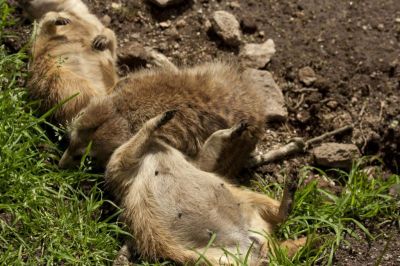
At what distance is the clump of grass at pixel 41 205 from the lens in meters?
4.20

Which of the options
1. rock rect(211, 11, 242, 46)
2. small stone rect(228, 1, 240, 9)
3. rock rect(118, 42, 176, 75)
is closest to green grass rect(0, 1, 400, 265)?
rock rect(118, 42, 176, 75)

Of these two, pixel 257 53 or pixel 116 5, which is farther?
pixel 116 5

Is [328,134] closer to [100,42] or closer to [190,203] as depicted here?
[190,203]

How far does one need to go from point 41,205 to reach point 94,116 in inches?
28.4

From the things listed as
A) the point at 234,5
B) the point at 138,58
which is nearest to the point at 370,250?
the point at 138,58

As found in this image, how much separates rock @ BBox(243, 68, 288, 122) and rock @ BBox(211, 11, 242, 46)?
0.37 meters

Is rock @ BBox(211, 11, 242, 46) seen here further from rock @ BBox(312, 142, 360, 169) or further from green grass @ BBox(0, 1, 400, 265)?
green grass @ BBox(0, 1, 400, 265)

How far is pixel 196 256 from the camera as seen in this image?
13.6 ft

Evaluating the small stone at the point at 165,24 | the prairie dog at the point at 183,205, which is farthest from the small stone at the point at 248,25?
the prairie dog at the point at 183,205

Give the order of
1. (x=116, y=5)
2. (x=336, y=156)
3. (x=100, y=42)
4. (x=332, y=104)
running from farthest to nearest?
(x=116, y=5), (x=332, y=104), (x=100, y=42), (x=336, y=156)

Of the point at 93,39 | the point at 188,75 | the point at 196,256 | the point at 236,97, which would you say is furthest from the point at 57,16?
the point at 196,256

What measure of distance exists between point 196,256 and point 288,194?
0.73 metres

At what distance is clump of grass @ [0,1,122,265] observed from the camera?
4203 millimetres

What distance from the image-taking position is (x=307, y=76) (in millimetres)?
5477
